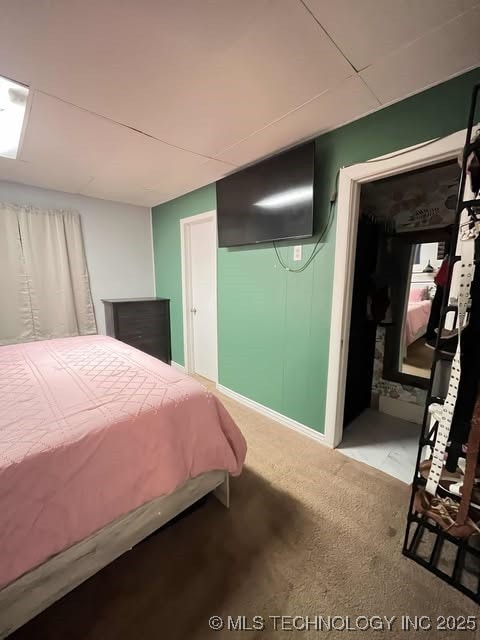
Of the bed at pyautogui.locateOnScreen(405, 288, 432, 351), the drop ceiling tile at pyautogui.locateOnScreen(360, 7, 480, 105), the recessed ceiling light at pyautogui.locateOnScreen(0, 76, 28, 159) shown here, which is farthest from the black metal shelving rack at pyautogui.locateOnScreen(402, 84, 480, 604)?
the recessed ceiling light at pyautogui.locateOnScreen(0, 76, 28, 159)

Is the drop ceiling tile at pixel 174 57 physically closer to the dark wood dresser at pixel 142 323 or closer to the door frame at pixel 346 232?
the door frame at pixel 346 232

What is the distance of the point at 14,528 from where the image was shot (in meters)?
0.81

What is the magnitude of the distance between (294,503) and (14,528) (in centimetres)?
138

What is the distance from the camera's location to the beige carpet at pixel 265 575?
1.00 metres

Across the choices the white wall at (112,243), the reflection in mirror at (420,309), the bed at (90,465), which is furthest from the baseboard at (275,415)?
the white wall at (112,243)

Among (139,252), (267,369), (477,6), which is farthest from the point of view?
(139,252)

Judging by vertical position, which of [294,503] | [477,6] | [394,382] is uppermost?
[477,6]

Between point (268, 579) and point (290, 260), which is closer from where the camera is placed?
point (268, 579)

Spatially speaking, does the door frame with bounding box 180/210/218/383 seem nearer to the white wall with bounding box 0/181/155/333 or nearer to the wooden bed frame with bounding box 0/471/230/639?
the white wall with bounding box 0/181/155/333

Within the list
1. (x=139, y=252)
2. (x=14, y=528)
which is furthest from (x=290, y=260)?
(x=139, y=252)

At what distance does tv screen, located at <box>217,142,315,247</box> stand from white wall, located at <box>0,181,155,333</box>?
1.65 metres

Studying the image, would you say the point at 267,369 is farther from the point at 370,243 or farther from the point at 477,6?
the point at 477,6

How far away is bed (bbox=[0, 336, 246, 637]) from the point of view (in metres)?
0.85

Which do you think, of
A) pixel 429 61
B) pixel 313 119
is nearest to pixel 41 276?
pixel 313 119
